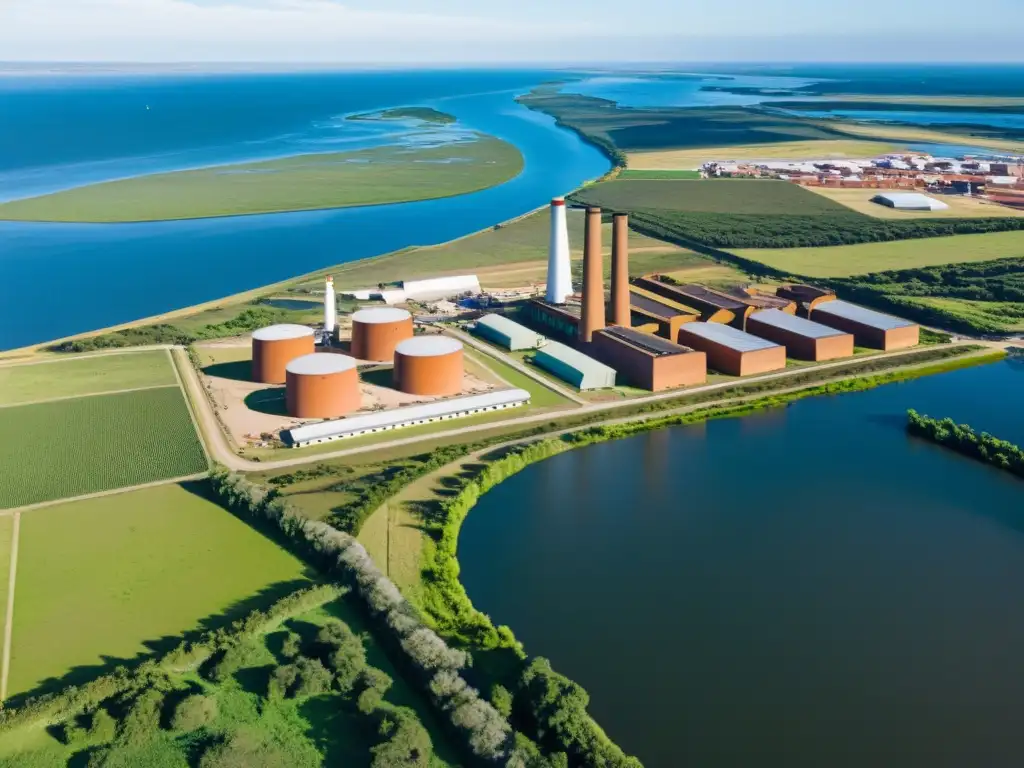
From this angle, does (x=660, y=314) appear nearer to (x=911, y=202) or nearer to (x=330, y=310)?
(x=330, y=310)

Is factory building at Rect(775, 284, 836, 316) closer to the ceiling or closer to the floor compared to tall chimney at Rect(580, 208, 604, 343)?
closer to the floor

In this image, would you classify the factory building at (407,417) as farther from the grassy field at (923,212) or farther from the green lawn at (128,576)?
the grassy field at (923,212)

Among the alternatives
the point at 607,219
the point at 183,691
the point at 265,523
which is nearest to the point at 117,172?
the point at 607,219

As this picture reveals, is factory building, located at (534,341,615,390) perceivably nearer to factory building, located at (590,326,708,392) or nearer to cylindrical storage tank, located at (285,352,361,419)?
factory building, located at (590,326,708,392)

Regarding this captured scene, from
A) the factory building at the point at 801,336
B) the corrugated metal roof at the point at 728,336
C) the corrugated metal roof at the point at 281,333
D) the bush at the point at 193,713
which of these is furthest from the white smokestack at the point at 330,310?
the bush at the point at 193,713

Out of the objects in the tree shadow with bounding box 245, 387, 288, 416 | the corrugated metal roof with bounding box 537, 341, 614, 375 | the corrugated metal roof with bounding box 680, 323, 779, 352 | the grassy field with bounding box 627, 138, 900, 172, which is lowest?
the tree shadow with bounding box 245, 387, 288, 416

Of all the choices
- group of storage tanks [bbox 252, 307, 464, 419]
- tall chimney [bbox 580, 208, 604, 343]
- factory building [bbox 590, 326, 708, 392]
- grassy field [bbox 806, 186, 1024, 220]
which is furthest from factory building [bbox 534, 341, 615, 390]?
grassy field [bbox 806, 186, 1024, 220]

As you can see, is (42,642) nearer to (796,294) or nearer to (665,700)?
(665,700)
